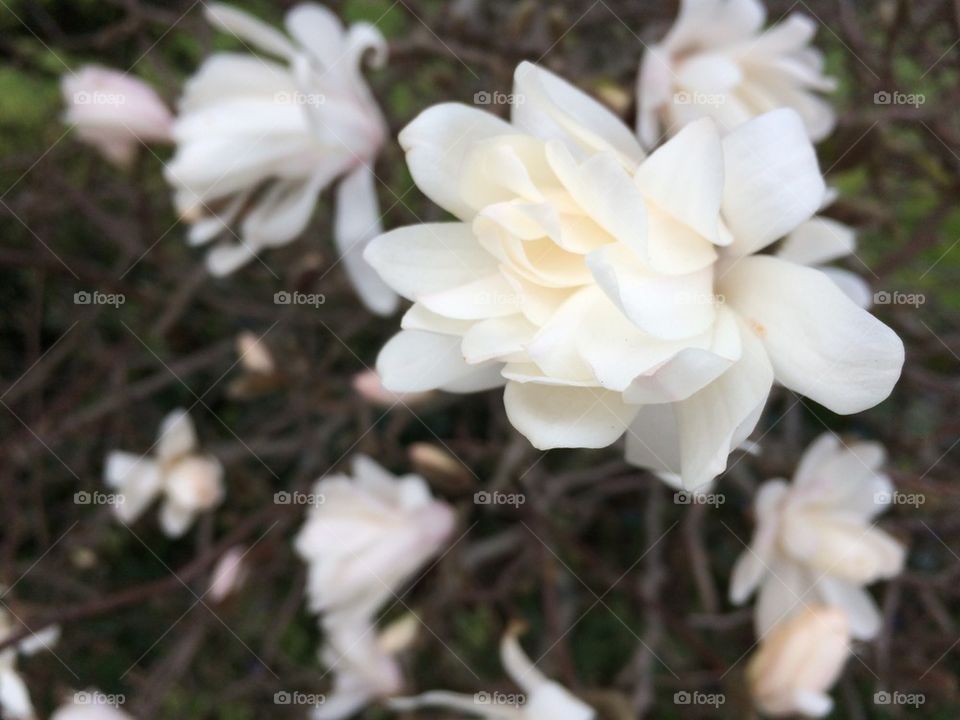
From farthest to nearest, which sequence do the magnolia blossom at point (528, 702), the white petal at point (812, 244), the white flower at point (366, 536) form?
the white flower at point (366, 536)
the magnolia blossom at point (528, 702)
the white petal at point (812, 244)

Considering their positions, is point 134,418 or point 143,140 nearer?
point 143,140

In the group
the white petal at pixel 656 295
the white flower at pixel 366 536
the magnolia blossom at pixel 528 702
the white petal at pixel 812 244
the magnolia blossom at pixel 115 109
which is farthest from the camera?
the magnolia blossom at pixel 115 109

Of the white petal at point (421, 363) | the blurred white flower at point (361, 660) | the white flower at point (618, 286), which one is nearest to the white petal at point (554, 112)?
the white flower at point (618, 286)

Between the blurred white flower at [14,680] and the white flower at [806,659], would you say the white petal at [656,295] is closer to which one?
the white flower at [806,659]

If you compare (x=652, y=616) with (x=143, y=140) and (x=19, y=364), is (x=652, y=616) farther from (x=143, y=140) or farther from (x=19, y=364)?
(x=19, y=364)

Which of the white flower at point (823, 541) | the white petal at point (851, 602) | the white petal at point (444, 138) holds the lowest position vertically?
the white petal at point (851, 602)

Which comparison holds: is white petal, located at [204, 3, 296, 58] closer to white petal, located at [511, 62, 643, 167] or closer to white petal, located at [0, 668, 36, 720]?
white petal, located at [511, 62, 643, 167]

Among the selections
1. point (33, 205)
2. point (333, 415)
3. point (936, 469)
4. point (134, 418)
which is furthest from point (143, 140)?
point (936, 469)

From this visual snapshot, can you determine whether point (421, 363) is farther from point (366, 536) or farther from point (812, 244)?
point (366, 536)
